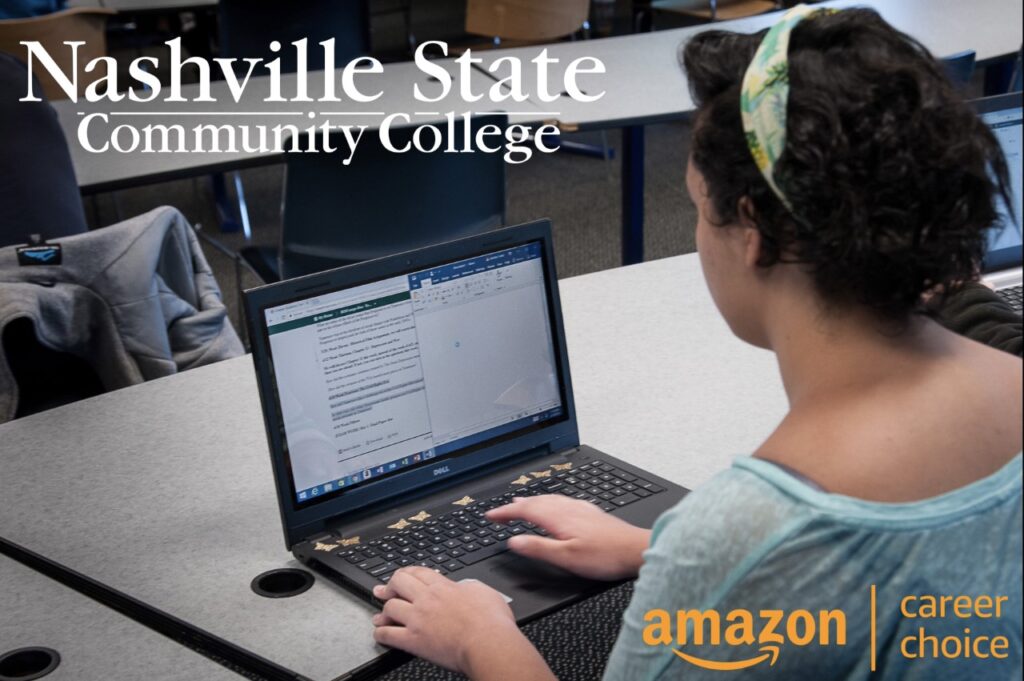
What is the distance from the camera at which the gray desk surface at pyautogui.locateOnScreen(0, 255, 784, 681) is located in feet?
4.03

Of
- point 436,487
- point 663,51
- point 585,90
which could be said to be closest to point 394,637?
point 436,487

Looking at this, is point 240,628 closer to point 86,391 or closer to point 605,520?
point 605,520

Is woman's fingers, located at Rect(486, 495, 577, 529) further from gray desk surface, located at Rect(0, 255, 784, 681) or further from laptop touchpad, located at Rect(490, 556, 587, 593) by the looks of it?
gray desk surface, located at Rect(0, 255, 784, 681)

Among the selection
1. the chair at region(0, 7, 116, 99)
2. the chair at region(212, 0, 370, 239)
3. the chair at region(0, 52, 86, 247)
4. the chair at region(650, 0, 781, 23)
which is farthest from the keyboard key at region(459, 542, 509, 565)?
the chair at region(650, 0, 781, 23)

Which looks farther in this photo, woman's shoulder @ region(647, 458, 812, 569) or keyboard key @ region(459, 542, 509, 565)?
keyboard key @ region(459, 542, 509, 565)

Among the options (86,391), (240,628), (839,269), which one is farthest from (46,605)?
(839,269)

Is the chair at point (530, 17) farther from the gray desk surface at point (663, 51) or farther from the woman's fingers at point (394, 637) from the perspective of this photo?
the woman's fingers at point (394, 637)

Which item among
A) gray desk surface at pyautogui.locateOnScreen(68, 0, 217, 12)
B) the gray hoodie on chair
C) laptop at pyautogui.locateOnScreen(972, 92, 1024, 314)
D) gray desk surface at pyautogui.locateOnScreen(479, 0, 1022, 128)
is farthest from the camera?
gray desk surface at pyautogui.locateOnScreen(68, 0, 217, 12)

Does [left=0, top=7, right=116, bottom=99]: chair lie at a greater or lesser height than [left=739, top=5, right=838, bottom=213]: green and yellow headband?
lesser

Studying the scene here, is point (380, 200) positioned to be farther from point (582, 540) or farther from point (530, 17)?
point (530, 17)

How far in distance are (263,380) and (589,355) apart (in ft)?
2.09

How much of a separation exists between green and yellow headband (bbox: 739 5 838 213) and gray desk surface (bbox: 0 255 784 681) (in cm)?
61

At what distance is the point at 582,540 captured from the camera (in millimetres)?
1232

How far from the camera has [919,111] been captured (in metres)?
0.83
